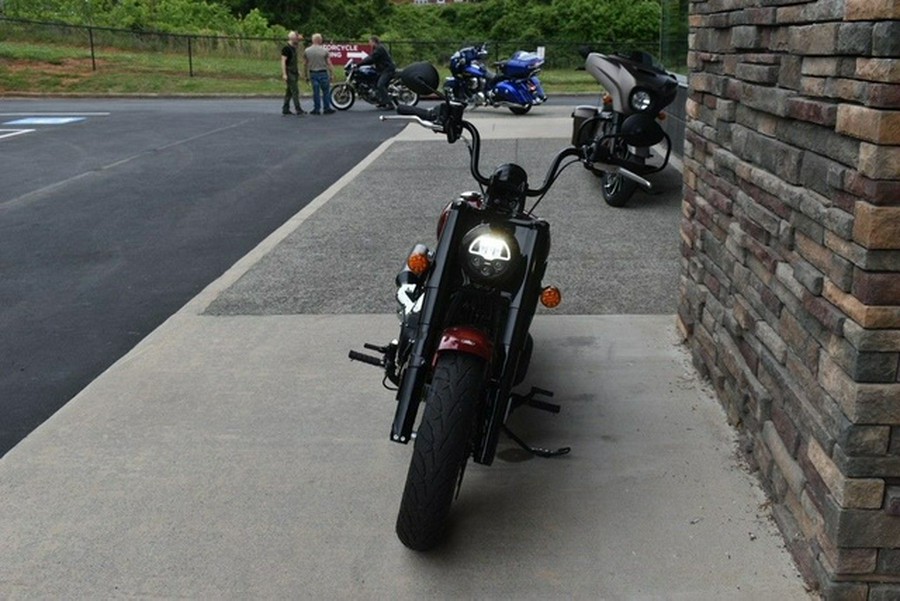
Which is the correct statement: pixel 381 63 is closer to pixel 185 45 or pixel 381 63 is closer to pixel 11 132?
pixel 11 132

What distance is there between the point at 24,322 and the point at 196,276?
1.47 m

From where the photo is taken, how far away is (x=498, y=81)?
20547 millimetres

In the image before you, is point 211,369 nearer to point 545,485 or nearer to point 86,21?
point 545,485

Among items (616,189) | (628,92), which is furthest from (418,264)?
(628,92)

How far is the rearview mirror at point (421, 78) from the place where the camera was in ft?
14.4

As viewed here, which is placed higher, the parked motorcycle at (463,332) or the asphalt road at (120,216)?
the parked motorcycle at (463,332)

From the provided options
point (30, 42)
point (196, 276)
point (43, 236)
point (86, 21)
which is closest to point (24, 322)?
point (196, 276)

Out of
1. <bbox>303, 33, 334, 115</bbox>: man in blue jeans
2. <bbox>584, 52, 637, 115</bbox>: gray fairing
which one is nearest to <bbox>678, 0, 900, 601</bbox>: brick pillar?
<bbox>584, 52, 637, 115</bbox>: gray fairing

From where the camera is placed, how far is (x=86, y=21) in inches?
1647

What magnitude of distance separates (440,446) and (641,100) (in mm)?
7067

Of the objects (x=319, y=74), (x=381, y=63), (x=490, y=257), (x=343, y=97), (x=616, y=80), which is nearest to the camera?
(x=490, y=257)

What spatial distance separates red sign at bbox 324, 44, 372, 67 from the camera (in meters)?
33.8

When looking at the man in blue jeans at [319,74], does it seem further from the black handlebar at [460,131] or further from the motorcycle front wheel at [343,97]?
the black handlebar at [460,131]

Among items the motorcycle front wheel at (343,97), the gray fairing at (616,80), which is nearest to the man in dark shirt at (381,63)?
the motorcycle front wheel at (343,97)
